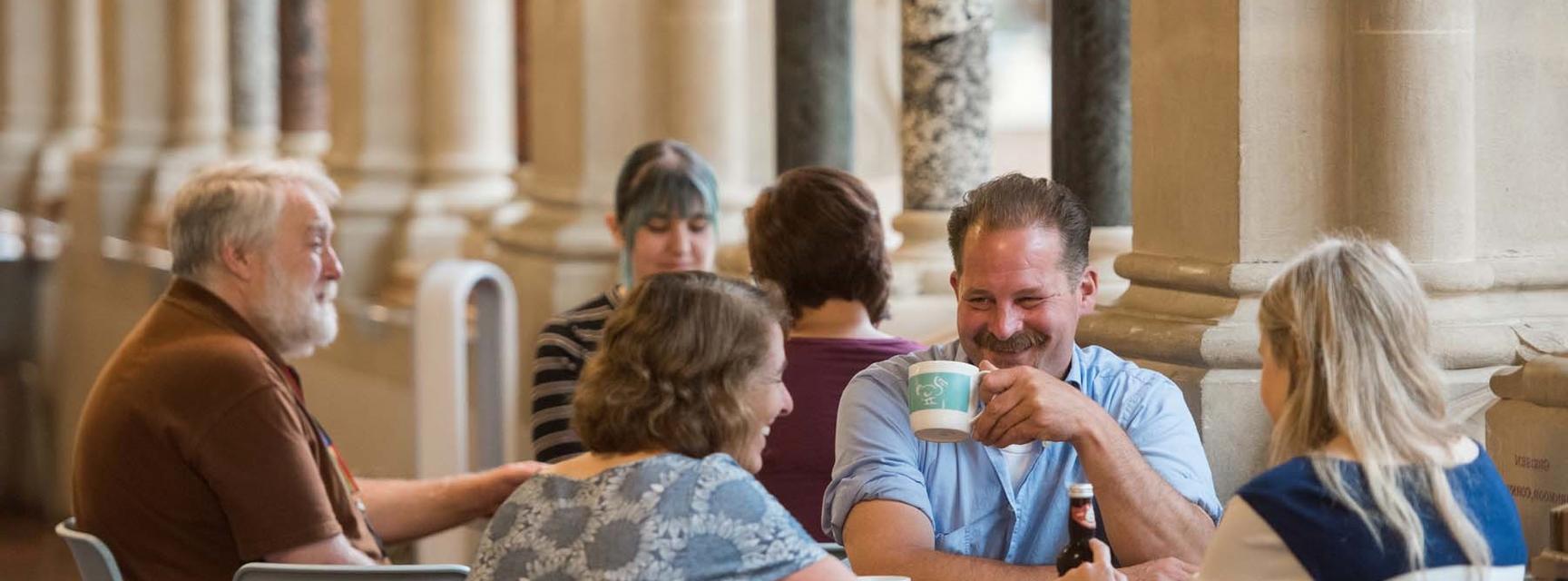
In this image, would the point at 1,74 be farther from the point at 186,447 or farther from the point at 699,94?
the point at 186,447

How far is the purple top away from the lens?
3215 millimetres

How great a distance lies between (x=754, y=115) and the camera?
604 centimetres

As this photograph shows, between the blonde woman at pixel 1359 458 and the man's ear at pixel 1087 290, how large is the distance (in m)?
0.50

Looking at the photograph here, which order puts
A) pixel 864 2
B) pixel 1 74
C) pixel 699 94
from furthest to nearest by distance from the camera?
pixel 1 74 < pixel 864 2 < pixel 699 94

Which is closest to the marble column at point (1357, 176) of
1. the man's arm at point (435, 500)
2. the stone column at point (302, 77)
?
the man's arm at point (435, 500)

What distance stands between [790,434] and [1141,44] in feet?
2.80

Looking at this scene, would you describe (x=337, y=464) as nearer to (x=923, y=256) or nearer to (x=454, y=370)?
(x=454, y=370)

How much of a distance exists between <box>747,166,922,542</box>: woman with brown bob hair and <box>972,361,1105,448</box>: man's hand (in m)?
0.68

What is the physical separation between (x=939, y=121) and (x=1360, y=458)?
9.29 ft

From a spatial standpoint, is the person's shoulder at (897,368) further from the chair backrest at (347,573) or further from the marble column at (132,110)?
the marble column at (132,110)

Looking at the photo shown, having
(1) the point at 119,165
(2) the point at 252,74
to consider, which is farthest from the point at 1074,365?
(1) the point at 119,165

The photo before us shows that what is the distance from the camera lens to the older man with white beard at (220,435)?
328cm

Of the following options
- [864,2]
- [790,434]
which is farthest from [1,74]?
[790,434]

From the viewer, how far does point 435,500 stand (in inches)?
145
